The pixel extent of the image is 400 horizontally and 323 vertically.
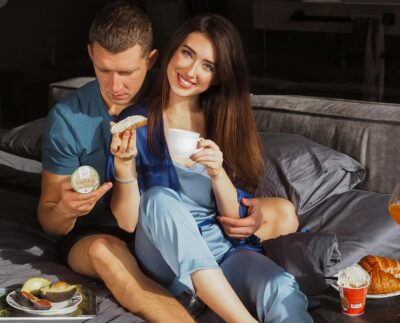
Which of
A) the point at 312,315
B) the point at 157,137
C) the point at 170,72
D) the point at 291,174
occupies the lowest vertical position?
the point at 312,315

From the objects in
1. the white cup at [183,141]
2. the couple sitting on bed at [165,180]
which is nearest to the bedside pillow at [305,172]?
the couple sitting on bed at [165,180]

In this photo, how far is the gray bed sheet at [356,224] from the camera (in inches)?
107

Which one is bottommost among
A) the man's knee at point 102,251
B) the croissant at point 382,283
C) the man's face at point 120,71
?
the croissant at point 382,283

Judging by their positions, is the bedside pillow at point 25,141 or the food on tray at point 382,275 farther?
the bedside pillow at point 25,141

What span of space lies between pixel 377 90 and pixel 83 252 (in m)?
1.49

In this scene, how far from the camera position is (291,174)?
9.90 feet

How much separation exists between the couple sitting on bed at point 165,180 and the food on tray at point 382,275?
24 cm

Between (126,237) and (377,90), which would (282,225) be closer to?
(126,237)

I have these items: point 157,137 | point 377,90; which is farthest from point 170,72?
point 377,90

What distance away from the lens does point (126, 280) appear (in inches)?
96.0

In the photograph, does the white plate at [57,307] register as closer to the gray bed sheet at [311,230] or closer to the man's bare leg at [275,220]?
the gray bed sheet at [311,230]

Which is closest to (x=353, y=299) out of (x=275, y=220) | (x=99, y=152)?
(x=275, y=220)

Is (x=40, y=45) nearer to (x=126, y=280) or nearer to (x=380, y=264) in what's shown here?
(x=126, y=280)

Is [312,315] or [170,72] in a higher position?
[170,72]
